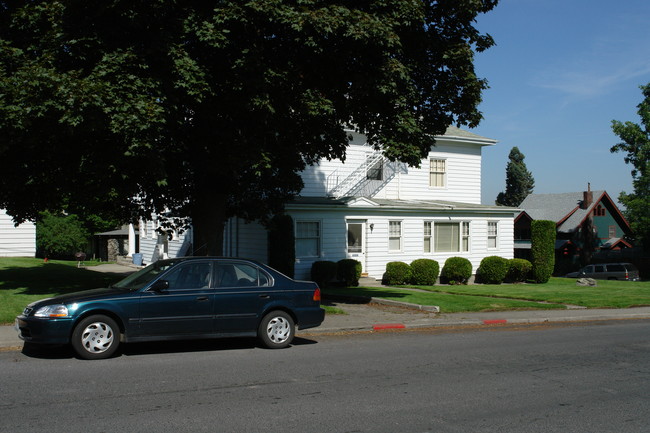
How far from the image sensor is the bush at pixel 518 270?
2909 centimetres

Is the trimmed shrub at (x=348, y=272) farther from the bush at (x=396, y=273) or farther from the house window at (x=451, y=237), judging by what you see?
the house window at (x=451, y=237)

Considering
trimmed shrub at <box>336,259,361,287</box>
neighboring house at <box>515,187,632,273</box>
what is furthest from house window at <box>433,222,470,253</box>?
neighboring house at <box>515,187,632,273</box>

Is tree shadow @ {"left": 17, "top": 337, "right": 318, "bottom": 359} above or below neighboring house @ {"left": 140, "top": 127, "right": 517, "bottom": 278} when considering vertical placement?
below

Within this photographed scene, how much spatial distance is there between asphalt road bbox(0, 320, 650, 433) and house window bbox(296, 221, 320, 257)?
12969 mm

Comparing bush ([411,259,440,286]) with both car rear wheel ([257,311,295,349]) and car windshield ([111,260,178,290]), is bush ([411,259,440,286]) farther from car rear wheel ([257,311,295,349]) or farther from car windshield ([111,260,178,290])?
car windshield ([111,260,178,290])

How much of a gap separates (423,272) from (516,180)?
6682 cm

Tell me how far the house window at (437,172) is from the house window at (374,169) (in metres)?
2.91

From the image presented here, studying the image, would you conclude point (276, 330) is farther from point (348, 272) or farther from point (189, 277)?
point (348, 272)

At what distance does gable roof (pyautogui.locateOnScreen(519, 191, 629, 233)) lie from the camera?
5381cm

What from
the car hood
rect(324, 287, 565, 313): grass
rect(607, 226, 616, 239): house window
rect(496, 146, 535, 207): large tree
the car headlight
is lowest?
rect(324, 287, 565, 313): grass

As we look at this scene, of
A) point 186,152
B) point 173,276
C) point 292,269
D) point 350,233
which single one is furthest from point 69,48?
point 350,233

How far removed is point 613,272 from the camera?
41688 millimetres

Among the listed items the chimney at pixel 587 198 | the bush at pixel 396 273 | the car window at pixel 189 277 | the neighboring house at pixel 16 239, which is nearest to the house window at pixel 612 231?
the chimney at pixel 587 198

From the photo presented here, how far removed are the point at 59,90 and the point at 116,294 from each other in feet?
14.1
